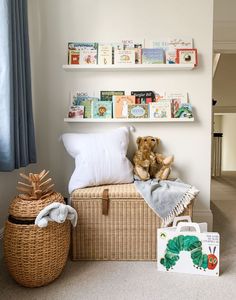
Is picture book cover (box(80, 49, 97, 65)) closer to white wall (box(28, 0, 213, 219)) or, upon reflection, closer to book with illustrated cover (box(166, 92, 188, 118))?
white wall (box(28, 0, 213, 219))

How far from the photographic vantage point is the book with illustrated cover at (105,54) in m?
2.05

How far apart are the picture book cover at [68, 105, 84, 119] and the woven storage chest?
2.03 feet

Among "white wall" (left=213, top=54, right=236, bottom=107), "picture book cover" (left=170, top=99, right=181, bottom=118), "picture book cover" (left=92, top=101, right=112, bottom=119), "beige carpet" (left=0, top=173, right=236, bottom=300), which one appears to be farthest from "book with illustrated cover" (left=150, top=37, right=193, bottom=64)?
"white wall" (left=213, top=54, right=236, bottom=107)

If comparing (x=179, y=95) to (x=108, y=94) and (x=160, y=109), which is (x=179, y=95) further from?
(x=108, y=94)

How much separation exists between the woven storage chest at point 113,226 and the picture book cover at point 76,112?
0.62 meters

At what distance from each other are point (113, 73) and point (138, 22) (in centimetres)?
41

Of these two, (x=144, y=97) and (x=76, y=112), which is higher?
(x=144, y=97)

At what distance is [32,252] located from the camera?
4.53 feet

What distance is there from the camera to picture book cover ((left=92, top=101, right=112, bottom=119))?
208cm

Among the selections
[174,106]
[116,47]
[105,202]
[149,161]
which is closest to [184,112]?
[174,106]

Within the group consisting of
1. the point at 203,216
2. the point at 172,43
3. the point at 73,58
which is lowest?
the point at 203,216

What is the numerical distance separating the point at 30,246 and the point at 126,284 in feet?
1.72

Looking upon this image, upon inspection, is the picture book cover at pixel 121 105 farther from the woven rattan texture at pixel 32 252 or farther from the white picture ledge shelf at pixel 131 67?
the woven rattan texture at pixel 32 252

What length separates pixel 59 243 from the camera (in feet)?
4.78
